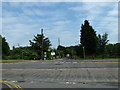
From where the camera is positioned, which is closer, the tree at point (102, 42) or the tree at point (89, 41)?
the tree at point (102, 42)

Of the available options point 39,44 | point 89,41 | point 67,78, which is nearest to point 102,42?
point 89,41

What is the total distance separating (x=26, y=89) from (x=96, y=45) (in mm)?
52064

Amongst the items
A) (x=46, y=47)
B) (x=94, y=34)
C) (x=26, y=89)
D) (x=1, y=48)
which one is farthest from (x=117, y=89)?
(x=1, y=48)

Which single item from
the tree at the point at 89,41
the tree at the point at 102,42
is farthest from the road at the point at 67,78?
the tree at the point at 89,41

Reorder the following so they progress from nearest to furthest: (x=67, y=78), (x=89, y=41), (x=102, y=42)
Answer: (x=67, y=78)
(x=102, y=42)
(x=89, y=41)

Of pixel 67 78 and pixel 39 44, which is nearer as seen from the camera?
pixel 67 78

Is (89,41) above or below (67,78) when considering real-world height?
above

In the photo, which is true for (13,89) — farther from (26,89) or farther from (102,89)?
(102,89)

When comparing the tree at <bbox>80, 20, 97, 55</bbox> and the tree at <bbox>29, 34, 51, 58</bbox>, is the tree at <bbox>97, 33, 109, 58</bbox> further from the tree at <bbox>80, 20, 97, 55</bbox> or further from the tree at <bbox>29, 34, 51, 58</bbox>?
the tree at <bbox>29, 34, 51, 58</bbox>

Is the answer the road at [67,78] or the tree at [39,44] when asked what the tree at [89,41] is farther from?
the road at [67,78]

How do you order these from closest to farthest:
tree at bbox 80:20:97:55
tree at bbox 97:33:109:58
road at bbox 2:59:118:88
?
road at bbox 2:59:118:88 → tree at bbox 97:33:109:58 → tree at bbox 80:20:97:55

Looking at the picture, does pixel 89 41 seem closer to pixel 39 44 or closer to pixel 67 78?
pixel 39 44

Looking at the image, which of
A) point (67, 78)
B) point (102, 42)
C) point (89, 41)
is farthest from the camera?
point (89, 41)

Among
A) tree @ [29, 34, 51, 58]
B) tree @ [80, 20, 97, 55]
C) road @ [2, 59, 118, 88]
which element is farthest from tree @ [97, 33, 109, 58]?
road @ [2, 59, 118, 88]
